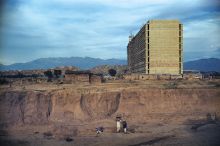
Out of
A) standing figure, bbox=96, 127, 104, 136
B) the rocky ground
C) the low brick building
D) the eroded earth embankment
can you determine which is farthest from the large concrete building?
standing figure, bbox=96, 127, 104, 136

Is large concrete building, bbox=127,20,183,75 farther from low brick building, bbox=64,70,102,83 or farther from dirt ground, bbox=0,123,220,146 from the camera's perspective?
dirt ground, bbox=0,123,220,146

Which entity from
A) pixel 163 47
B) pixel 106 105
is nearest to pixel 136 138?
pixel 106 105

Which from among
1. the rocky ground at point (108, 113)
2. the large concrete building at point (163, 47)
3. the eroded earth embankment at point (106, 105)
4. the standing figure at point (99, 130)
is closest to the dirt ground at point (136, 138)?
the rocky ground at point (108, 113)

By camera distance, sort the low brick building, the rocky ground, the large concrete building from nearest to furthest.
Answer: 1. the rocky ground
2. the low brick building
3. the large concrete building

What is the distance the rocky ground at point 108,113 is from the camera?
25312mm

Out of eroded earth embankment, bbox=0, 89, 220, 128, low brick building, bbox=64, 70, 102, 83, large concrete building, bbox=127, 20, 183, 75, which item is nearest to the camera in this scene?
eroded earth embankment, bbox=0, 89, 220, 128

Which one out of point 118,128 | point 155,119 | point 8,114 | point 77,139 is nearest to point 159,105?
point 155,119

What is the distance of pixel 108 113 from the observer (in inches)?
1324

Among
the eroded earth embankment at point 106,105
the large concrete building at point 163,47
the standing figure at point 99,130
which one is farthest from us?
the large concrete building at point 163,47

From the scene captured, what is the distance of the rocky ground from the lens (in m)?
25.3

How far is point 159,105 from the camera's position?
3441 centimetres

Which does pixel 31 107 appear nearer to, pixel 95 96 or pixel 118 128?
pixel 95 96

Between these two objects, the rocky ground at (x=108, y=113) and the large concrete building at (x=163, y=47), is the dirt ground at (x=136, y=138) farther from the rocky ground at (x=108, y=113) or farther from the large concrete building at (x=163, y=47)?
the large concrete building at (x=163, y=47)

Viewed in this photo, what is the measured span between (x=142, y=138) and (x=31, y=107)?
13247mm
